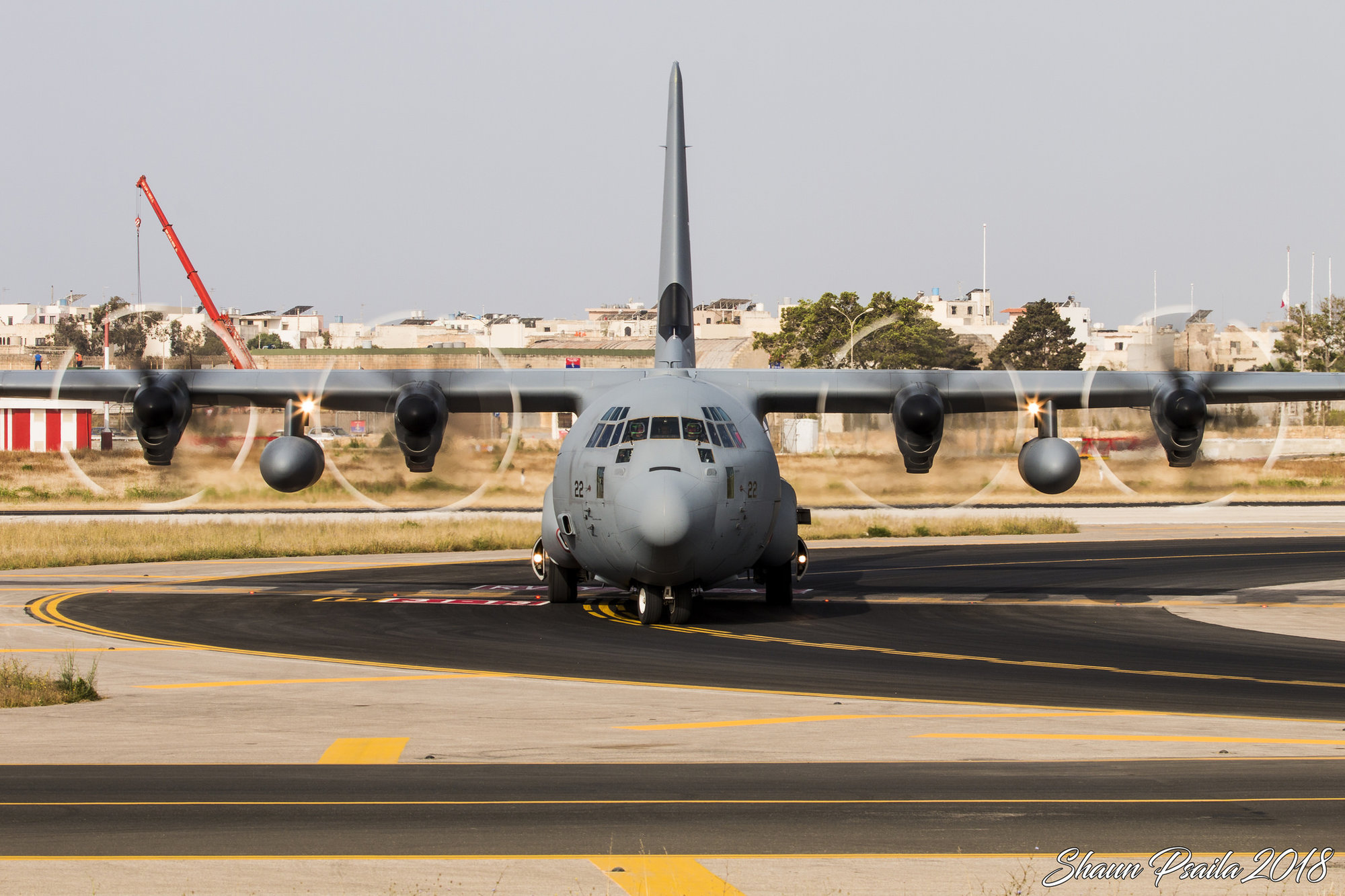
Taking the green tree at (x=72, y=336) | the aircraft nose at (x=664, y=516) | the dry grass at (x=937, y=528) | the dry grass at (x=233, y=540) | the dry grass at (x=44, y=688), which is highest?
the green tree at (x=72, y=336)

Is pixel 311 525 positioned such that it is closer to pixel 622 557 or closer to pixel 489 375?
pixel 489 375

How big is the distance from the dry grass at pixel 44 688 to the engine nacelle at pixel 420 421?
30.3 feet

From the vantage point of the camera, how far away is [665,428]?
70.3ft

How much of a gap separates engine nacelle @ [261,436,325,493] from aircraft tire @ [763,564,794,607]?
9159mm

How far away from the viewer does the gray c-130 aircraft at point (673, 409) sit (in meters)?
21.4

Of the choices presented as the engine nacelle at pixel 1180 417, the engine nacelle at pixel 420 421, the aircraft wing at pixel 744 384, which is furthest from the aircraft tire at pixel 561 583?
the engine nacelle at pixel 1180 417

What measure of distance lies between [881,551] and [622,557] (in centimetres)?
2012

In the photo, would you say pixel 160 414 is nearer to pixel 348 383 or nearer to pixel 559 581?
pixel 348 383

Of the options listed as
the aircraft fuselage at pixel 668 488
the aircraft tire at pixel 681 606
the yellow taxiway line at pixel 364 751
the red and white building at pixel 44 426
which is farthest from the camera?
the red and white building at pixel 44 426

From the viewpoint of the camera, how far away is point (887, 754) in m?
12.4

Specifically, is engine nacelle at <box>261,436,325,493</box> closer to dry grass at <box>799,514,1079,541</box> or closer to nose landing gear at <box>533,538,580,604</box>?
nose landing gear at <box>533,538,580,604</box>

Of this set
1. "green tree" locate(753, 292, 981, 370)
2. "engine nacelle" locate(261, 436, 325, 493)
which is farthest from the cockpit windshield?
"green tree" locate(753, 292, 981, 370)

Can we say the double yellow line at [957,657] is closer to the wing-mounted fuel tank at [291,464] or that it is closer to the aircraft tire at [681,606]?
the aircraft tire at [681,606]

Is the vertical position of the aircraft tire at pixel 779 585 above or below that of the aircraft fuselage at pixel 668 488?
below
